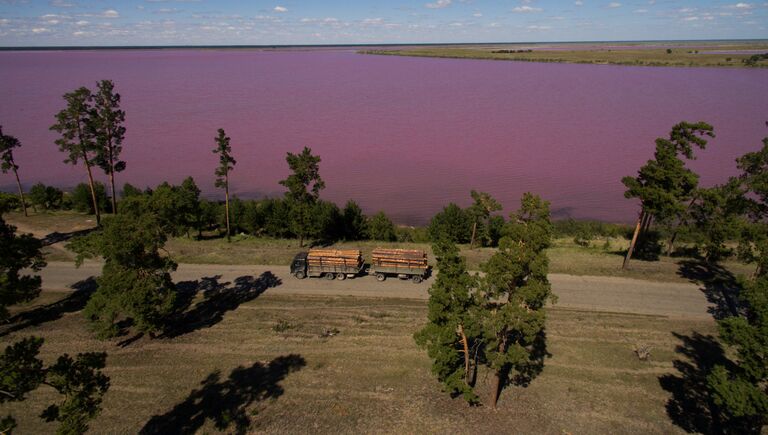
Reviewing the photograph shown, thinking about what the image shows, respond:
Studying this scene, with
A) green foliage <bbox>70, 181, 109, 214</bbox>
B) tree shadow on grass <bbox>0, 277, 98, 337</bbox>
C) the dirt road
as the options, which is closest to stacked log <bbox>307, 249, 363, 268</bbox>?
the dirt road

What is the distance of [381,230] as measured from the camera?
3828 centimetres

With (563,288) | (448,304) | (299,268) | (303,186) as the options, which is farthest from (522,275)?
(303,186)

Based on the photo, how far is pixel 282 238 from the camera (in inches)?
1564

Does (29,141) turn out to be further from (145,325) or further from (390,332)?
(390,332)

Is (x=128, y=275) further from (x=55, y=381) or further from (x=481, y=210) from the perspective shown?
(x=481, y=210)

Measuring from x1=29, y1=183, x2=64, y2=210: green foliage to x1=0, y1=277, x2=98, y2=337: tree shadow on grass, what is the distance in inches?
887

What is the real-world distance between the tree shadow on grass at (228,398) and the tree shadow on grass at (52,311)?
12.4 m

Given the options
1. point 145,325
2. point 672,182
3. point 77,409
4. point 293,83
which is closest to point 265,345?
point 145,325

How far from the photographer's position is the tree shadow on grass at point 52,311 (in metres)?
24.0

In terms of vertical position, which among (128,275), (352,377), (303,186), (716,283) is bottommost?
(352,377)

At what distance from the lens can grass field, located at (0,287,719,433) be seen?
56.7 feet

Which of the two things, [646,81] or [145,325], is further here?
[646,81]

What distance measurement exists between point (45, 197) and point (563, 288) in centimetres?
5047

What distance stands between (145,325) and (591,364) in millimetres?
21459
